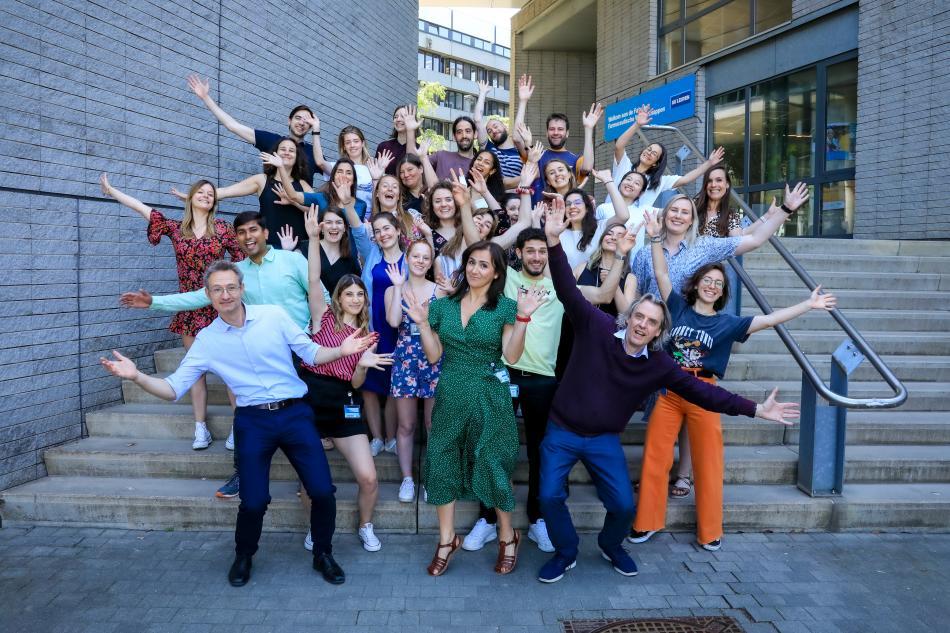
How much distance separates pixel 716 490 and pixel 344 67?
25.5ft

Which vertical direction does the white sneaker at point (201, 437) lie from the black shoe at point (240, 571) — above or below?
above

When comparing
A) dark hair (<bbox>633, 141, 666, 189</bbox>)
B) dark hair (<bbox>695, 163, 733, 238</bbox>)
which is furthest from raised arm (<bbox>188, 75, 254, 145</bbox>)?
dark hair (<bbox>695, 163, 733, 238</bbox>)

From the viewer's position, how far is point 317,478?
373 cm

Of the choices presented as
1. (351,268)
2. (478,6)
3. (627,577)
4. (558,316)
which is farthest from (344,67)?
(478,6)

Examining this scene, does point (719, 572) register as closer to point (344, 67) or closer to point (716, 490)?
point (716, 490)

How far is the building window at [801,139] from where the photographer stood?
10086 millimetres

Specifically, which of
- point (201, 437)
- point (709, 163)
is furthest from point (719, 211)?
point (201, 437)

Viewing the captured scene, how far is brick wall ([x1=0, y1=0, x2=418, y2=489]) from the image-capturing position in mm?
4559

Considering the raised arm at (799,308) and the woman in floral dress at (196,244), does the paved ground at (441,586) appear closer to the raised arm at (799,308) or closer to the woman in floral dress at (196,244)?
the woman in floral dress at (196,244)

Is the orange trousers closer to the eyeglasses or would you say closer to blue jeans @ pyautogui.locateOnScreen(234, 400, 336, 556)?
blue jeans @ pyautogui.locateOnScreen(234, 400, 336, 556)

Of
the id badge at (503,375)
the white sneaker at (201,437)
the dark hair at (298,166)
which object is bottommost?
the white sneaker at (201,437)

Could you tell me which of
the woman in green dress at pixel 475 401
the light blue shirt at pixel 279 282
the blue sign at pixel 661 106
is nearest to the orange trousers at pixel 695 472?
the woman in green dress at pixel 475 401

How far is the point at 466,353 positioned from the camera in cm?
382

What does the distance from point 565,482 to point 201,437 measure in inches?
108
